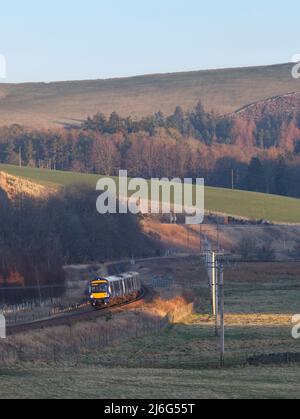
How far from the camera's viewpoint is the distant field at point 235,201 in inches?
4906

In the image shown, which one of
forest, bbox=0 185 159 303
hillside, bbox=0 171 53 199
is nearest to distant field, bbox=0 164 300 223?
hillside, bbox=0 171 53 199

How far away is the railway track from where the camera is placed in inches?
1700

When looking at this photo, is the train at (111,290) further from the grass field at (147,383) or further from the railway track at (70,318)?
the grass field at (147,383)

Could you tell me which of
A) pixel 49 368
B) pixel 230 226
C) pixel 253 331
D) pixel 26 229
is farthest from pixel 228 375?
pixel 230 226

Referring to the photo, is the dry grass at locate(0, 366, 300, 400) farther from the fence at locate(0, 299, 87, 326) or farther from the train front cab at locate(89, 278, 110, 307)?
the train front cab at locate(89, 278, 110, 307)

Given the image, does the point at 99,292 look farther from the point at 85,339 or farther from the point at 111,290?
the point at 85,339

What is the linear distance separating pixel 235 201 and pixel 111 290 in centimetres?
7905

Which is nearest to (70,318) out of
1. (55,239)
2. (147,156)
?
(55,239)

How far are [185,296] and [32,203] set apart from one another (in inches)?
1220

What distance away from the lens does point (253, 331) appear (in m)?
49.6

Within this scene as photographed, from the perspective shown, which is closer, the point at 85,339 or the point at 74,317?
the point at 85,339

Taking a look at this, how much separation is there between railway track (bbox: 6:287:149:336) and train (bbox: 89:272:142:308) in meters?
0.48

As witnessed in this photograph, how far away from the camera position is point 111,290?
57.7 metres

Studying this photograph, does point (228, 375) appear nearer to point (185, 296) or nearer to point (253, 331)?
point (253, 331)
